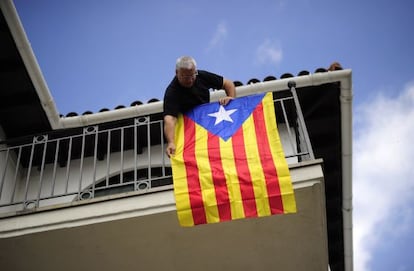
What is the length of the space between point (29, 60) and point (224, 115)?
2.99m

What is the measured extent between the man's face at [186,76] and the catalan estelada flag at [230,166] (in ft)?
1.25

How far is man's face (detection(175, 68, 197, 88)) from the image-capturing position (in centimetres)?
522

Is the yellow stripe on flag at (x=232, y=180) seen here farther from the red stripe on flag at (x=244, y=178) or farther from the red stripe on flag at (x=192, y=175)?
the red stripe on flag at (x=192, y=175)

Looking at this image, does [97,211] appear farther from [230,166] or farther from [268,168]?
[268,168]

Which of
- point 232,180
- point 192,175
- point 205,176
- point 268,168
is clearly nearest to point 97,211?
point 192,175

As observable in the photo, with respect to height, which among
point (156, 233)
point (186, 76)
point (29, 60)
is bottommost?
point (156, 233)

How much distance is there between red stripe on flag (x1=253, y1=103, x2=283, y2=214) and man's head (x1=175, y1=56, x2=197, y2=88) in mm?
880

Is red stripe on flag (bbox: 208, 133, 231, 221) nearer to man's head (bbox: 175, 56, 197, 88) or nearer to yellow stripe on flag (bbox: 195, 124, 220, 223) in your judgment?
yellow stripe on flag (bbox: 195, 124, 220, 223)

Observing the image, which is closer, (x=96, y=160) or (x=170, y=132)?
(x=170, y=132)

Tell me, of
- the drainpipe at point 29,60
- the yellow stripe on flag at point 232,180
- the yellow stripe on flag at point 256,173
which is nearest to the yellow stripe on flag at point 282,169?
the yellow stripe on flag at point 256,173

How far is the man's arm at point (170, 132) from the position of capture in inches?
201

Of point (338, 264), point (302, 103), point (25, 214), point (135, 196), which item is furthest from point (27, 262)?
point (338, 264)

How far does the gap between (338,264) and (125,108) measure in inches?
197

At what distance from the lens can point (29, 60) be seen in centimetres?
638
